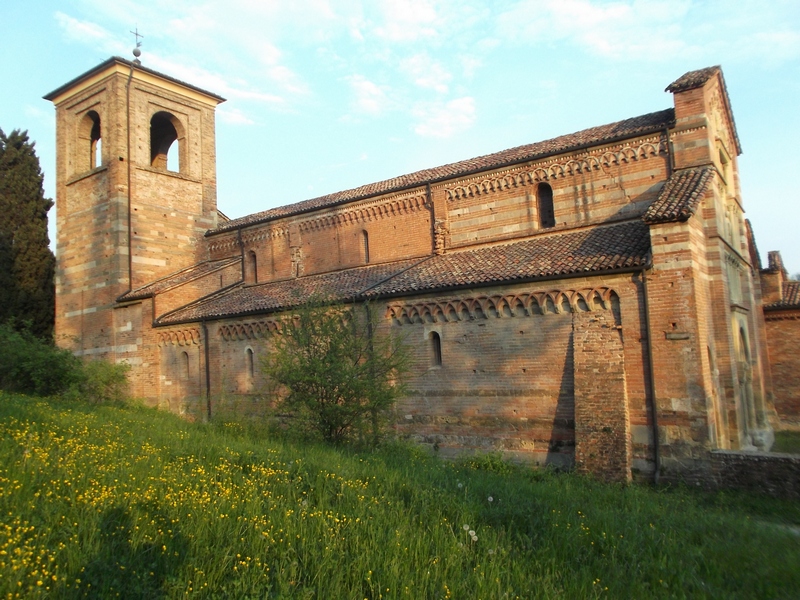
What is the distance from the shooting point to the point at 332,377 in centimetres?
1077

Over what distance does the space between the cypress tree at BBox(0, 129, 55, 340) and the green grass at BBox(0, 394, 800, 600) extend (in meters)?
17.0

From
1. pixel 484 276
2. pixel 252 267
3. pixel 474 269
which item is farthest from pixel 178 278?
pixel 484 276

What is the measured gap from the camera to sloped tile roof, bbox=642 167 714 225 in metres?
10.9

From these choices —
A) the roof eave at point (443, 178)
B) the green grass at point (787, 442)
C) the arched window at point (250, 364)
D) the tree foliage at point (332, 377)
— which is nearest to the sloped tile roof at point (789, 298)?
the green grass at point (787, 442)

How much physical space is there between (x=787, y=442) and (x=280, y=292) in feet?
46.9

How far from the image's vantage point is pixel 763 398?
15.9 metres

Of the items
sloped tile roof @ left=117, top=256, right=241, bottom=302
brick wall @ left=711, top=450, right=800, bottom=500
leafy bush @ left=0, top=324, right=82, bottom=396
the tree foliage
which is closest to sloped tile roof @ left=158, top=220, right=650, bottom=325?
sloped tile roof @ left=117, top=256, right=241, bottom=302

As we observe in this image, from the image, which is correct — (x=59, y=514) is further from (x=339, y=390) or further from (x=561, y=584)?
(x=339, y=390)

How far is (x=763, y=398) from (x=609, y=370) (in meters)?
7.47

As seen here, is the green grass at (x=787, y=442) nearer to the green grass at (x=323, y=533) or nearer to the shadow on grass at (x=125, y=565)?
the green grass at (x=323, y=533)

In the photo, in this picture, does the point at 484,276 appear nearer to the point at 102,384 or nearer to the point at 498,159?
the point at 498,159

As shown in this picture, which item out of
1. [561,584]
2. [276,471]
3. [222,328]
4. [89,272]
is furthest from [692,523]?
[89,272]

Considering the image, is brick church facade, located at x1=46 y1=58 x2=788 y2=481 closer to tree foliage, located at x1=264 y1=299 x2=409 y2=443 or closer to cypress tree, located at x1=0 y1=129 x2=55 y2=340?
cypress tree, located at x1=0 y1=129 x2=55 y2=340

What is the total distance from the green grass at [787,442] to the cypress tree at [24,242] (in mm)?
24364
